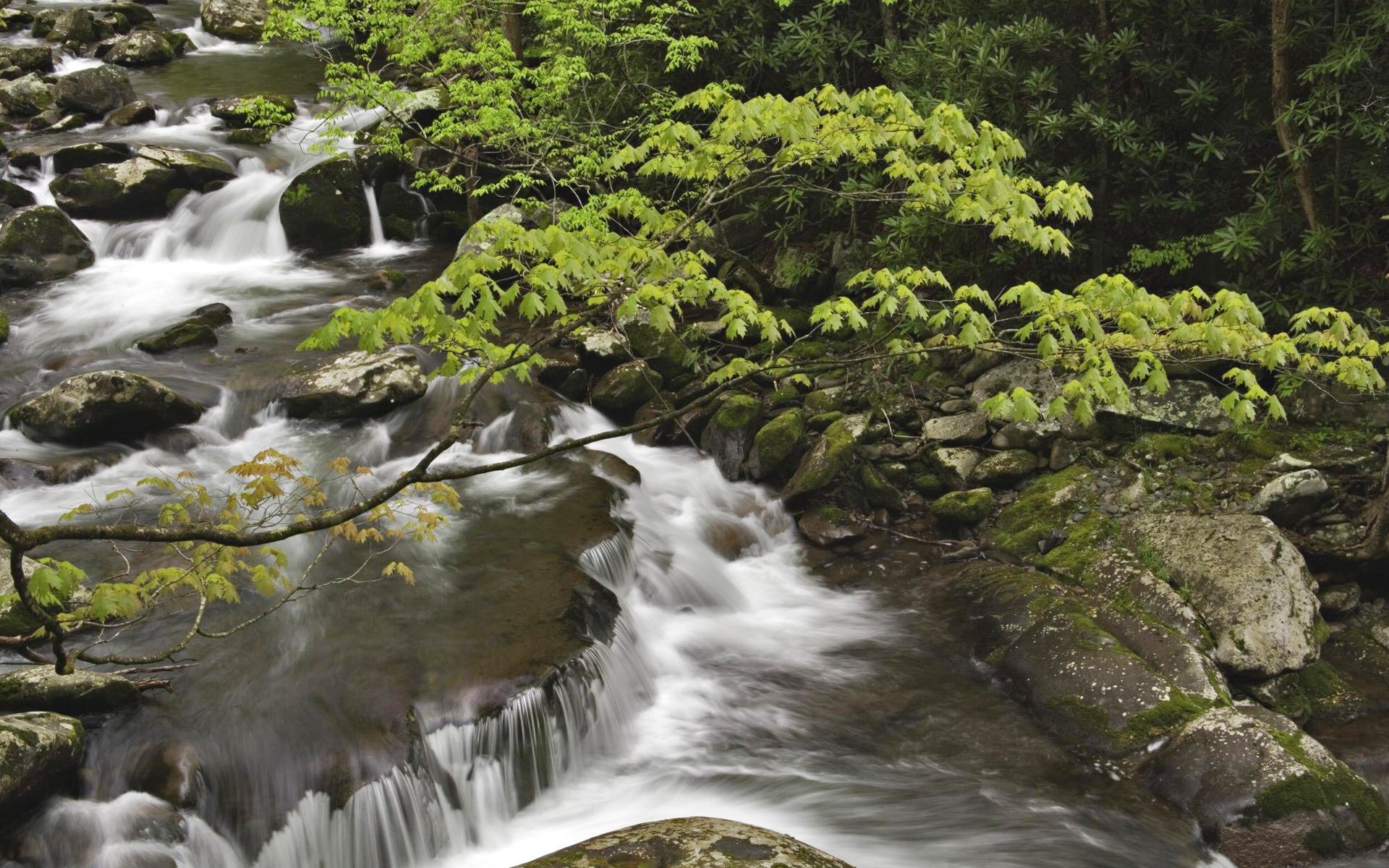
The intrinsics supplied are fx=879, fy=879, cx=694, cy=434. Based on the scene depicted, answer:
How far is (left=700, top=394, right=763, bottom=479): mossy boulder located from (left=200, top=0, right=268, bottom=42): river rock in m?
18.2

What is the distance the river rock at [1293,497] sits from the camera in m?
7.12

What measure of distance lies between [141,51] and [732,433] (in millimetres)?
17428

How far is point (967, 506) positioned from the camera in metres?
8.16

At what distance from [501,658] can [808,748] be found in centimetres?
220

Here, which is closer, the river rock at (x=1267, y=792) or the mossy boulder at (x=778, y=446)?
the river rock at (x=1267, y=792)

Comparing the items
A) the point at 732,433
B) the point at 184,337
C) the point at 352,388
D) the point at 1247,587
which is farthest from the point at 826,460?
the point at 184,337

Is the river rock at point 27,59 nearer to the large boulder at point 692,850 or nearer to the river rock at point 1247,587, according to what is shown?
the large boulder at point 692,850

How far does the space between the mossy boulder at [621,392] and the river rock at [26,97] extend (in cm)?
1321

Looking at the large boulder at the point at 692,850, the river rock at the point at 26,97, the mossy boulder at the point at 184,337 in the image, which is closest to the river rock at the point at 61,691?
the large boulder at the point at 692,850

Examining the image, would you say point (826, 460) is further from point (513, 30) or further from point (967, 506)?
point (513, 30)

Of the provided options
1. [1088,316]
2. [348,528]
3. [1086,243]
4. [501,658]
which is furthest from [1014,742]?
[1086,243]

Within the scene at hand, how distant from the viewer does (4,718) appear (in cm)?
447

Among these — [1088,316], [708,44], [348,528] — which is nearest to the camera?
[1088,316]

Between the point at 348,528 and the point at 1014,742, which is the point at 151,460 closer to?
the point at 348,528
